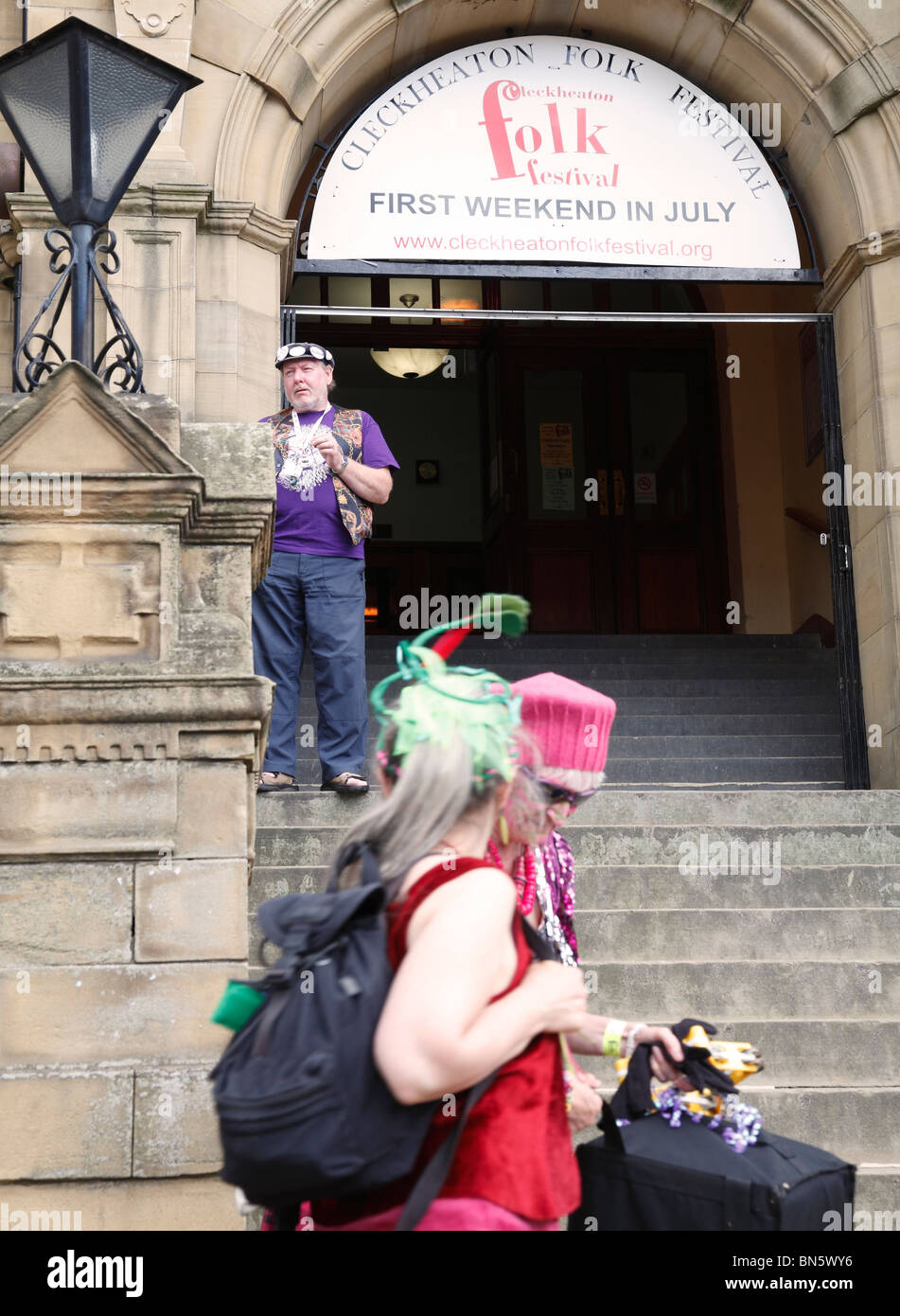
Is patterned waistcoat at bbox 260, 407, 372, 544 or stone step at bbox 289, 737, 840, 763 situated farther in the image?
stone step at bbox 289, 737, 840, 763

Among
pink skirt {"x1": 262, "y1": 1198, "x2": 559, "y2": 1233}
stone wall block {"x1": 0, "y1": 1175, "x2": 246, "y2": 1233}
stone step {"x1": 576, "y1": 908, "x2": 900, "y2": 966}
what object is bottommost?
stone wall block {"x1": 0, "y1": 1175, "x2": 246, "y2": 1233}

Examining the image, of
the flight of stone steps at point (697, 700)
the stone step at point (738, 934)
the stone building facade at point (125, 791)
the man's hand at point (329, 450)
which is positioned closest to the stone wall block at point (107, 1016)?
the stone building facade at point (125, 791)

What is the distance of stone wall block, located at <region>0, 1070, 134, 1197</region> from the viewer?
3465 mm

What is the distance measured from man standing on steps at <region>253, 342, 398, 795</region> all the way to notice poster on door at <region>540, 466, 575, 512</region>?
767 cm

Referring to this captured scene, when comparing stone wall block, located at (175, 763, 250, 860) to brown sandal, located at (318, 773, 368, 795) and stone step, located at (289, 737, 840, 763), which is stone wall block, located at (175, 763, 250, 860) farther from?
stone step, located at (289, 737, 840, 763)

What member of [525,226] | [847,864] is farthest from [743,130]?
[847,864]

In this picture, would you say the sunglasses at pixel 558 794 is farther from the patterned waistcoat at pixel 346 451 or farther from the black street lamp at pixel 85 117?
the patterned waistcoat at pixel 346 451

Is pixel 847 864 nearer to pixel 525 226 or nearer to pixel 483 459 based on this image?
pixel 525 226

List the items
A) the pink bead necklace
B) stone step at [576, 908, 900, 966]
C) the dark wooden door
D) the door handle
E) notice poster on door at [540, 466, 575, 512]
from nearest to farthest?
the pink bead necklace → stone step at [576, 908, 900, 966] → the dark wooden door → the door handle → notice poster on door at [540, 466, 575, 512]

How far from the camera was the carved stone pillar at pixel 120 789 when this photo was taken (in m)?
3.49

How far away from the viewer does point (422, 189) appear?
834cm

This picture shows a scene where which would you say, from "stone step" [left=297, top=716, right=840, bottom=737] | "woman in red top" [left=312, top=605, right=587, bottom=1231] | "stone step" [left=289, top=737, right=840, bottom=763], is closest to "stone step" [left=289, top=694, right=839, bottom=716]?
"stone step" [left=297, top=716, right=840, bottom=737]

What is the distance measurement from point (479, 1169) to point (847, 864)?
416 cm

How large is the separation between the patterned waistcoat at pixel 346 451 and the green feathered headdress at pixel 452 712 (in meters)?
3.90
